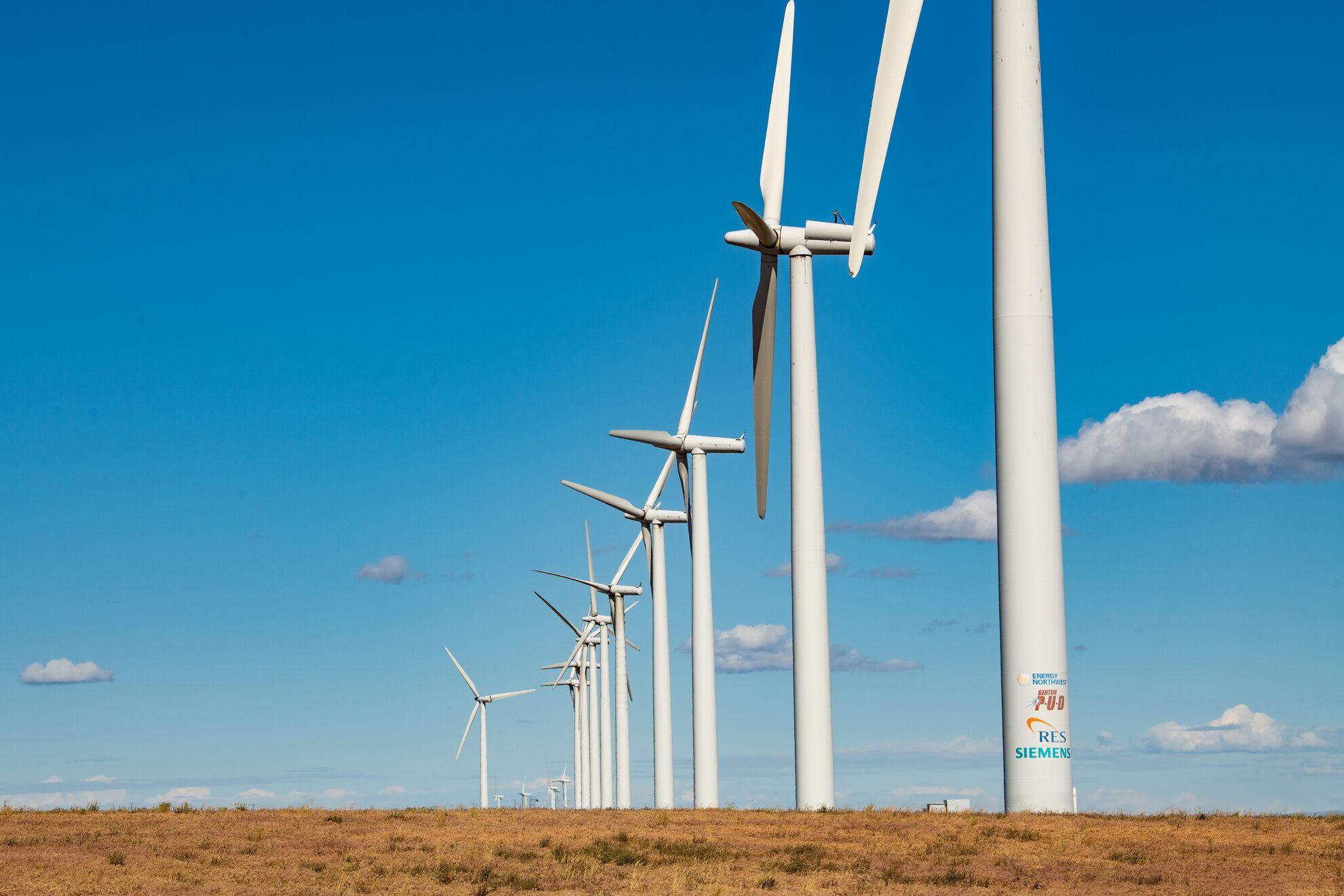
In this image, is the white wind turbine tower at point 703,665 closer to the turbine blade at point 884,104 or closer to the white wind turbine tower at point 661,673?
the white wind turbine tower at point 661,673

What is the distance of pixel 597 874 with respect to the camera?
30984 millimetres

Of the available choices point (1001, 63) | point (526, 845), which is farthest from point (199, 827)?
point (1001, 63)

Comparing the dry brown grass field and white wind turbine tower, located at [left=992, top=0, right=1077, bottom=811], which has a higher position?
white wind turbine tower, located at [left=992, top=0, right=1077, bottom=811]

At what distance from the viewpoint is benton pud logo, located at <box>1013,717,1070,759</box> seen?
3788 cm

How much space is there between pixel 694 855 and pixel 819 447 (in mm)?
21591

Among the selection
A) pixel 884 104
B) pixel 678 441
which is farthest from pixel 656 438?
pixel 884 104

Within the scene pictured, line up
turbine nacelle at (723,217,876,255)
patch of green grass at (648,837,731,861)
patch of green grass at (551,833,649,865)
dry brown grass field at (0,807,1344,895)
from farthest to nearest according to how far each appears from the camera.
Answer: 1. turbine nacelle at (723,217,876,255)
2. patch of green grass at (648,837,731,861)
3. patch of green grass at (551,833,649,865)
4. dry brown grass field at (0,807,1344,895)

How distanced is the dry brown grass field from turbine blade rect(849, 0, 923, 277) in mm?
15050

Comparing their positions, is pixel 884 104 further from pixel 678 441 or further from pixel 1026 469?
pixel 678 441

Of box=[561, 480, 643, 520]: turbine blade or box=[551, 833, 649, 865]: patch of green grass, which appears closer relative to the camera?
box=[551, 833, 649, 865]: patch of green grass

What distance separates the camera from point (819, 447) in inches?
2074

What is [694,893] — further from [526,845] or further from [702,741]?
[702,741]

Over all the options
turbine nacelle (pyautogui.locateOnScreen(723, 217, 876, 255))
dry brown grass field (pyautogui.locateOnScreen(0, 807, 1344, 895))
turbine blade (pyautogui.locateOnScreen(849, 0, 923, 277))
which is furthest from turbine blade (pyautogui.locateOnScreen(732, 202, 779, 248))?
dry brown grass field (pyautogui.locateOnScreen(0, 807, 1344, 895))

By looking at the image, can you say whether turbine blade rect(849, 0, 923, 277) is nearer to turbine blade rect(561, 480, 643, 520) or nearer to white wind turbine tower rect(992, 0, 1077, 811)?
white wind turbine tower rect(992, 0, 1077, 811)
